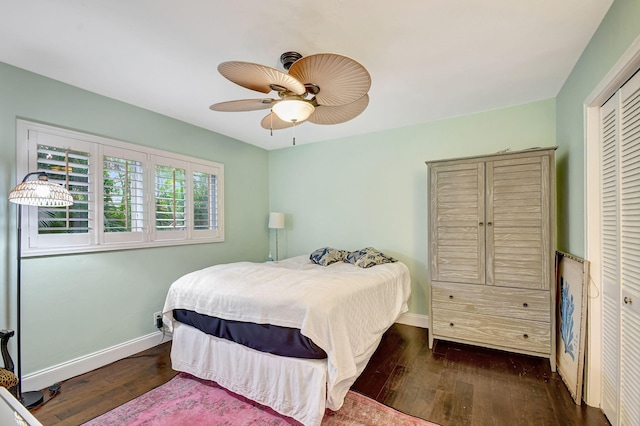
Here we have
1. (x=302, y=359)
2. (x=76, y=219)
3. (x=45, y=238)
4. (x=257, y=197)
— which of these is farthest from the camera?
(x=257, y=197)

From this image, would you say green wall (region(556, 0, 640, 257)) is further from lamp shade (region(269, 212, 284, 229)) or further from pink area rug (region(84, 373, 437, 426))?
lamp shade (region(269, 212, 284, 229))

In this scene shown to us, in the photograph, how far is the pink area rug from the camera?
1.75m

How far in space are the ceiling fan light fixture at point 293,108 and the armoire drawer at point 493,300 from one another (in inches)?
83.3

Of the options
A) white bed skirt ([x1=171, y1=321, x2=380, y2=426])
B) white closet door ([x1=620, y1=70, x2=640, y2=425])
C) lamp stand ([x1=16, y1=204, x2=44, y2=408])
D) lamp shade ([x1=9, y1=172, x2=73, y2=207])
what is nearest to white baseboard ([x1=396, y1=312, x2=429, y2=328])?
white bed skirt ([x1=171, y1=321, x2=380, y2=426])

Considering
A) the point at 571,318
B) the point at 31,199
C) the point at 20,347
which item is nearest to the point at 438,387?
the point at 571,318

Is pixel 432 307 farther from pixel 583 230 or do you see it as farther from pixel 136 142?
pixel 136 142

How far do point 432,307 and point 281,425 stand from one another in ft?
5.87

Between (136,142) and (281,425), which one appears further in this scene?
(136,142)

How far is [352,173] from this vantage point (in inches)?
151

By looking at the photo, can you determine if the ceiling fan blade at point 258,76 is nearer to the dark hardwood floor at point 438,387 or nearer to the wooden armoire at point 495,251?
the wooden armoire at point 495,251

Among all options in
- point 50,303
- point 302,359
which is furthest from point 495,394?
point 50,303

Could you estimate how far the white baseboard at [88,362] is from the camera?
2.11 meters

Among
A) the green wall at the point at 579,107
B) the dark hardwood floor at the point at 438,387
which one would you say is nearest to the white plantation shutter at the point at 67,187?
the dark hardwood floor at the point at 438,387

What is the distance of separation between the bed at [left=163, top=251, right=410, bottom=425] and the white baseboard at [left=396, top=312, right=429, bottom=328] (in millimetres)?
963
